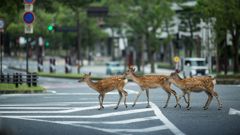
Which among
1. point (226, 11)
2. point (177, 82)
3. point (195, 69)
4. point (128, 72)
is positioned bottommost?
point (195, 69)

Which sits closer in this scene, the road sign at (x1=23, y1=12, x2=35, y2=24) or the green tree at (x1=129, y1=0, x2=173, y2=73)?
the road sign at (x1=23, y1=12, x2=35, y2=24)

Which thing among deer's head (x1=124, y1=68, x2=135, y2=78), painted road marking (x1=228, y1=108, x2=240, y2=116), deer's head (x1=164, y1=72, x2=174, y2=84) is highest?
deer's head (x1=124, y1=68, x2=135, y2=78)

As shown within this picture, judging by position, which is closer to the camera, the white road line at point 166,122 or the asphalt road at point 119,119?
the white road line at point 166,122

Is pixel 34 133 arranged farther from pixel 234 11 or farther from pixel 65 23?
pixel 65 23

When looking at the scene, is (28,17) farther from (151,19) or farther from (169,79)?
(151,19)

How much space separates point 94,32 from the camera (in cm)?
8119

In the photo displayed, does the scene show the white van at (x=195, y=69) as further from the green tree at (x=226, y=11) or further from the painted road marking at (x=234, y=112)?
the painted road marking at (x=234, y=112)

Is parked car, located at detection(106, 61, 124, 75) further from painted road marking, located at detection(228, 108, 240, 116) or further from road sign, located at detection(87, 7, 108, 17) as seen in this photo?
painted road marking, located at detection(228, 108, 240, 116)

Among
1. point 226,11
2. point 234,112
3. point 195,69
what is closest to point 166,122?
point 234,112

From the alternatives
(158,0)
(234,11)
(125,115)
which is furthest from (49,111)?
(158,0)

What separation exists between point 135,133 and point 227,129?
2412mm

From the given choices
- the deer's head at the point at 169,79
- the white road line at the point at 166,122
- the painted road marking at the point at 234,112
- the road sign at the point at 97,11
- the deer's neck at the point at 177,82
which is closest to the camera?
the white road line at the point at 166,122

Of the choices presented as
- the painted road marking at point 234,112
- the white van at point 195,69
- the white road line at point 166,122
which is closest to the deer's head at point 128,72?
the white road line at point 166,122

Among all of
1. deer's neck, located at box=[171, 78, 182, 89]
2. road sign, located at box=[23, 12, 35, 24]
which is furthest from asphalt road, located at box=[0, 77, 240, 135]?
road sign, located at box=[23, 12, 35, 24]
